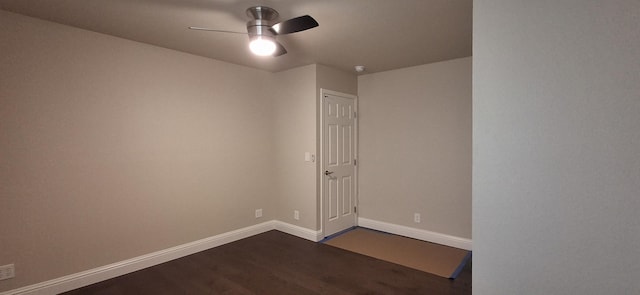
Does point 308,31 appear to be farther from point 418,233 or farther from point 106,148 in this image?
point 418,233

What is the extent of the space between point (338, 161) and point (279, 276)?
184 centimetres

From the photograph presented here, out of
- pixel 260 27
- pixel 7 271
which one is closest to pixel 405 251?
pixel 260 27

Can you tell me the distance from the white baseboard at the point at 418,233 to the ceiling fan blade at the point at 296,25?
10.2 feet

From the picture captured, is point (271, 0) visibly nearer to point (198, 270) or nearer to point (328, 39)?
point (328, 39)

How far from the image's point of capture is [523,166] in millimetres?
1509

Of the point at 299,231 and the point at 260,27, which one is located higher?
the point at 260,27

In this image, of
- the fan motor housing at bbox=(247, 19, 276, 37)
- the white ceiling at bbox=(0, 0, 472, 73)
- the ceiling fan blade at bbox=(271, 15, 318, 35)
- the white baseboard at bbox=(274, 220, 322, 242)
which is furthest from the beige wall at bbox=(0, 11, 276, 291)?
the ceiling fan blade at bbox=(271, 15, 318, 35)

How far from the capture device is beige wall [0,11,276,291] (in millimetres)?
2373

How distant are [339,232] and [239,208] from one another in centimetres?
149

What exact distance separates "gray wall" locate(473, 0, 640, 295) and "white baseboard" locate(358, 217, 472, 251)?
216cm

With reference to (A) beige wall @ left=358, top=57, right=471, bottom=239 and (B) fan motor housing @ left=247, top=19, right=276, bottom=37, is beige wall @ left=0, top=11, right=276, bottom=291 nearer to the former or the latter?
(A) beige wall @ left=358, top=57, right=471, bottom=239

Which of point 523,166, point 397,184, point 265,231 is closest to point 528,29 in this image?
point 523,166

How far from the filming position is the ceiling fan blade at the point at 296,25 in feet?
6.47

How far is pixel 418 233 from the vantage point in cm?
393
